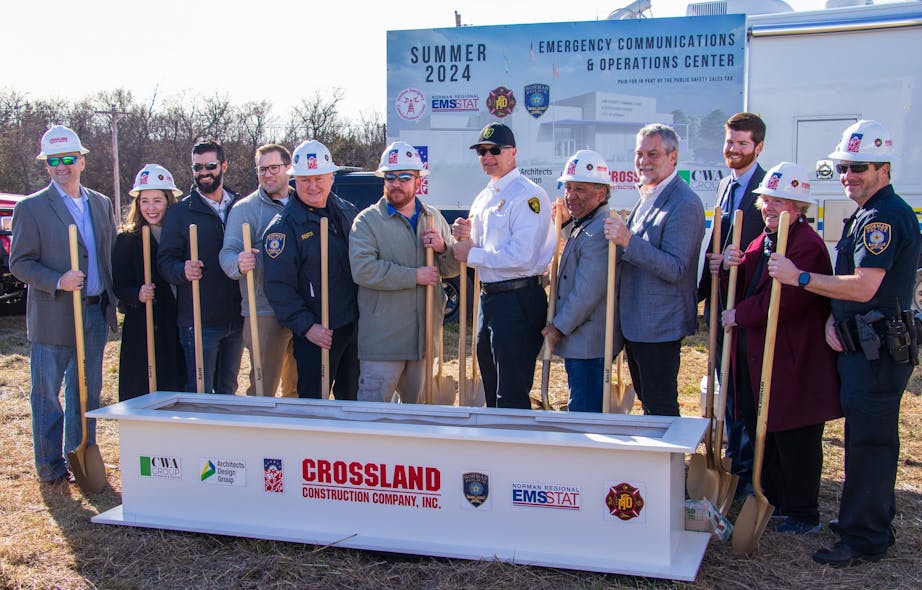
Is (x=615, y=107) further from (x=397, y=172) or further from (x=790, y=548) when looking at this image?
(x=790, y=548)

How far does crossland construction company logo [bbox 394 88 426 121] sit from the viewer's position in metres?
9.26

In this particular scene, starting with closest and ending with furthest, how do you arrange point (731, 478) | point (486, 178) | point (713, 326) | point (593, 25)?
point (731, 478) → point (713, 326) → point (593, 25) → point (486, 178)

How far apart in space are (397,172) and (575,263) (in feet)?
3.66

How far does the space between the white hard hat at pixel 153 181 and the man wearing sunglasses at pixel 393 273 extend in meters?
1.37

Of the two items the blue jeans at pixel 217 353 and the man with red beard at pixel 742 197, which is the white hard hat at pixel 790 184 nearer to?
the man with red beard at pixel 742 197

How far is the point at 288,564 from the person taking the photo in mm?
3889

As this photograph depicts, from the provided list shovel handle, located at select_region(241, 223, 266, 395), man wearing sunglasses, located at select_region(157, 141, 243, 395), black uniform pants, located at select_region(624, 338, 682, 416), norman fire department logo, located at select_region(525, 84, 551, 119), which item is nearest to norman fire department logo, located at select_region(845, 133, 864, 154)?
black uniform pants, located at select_region(624, 338, 682, 416)

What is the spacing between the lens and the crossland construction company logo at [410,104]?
30.4 feet

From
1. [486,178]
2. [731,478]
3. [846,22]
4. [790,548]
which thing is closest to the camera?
[790,548]

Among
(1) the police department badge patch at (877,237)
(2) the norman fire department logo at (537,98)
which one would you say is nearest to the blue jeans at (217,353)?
(1) the police department badge patch at (877,237)

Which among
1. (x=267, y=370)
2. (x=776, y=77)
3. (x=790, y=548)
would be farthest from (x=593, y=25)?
(x=790, y=548)

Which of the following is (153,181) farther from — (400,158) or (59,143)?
(400,158)

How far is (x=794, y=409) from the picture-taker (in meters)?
4.11

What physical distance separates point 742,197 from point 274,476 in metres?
2.94
